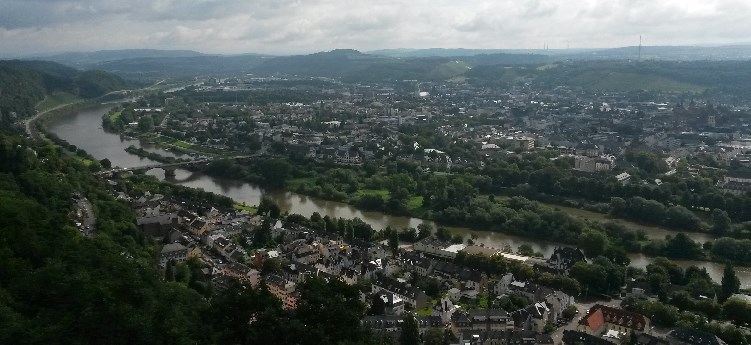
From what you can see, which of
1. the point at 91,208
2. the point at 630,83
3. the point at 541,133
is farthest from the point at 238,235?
the point at 630,83

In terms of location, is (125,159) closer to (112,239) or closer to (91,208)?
(91,208)

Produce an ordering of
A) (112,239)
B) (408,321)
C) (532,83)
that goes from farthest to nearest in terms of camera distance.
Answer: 1. (532,83)
2. (112,239)
3. (408,321)

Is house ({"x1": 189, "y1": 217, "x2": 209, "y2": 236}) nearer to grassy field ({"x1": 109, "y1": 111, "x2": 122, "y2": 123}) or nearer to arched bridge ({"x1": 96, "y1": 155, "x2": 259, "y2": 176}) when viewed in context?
arched bridge ({"x1": 96, "y1": 155, "x2": 259, "y2": 176})

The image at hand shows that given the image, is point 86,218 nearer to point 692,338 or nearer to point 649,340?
point 649,340

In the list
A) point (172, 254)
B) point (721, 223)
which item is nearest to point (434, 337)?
point (172, 254)

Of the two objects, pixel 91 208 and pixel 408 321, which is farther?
pixel 91 208

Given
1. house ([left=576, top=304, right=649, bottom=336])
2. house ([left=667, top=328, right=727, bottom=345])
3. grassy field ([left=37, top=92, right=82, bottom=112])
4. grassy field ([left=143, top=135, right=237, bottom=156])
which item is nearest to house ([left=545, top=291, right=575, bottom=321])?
house ([left=576, top=304, right=649, bottom=336])

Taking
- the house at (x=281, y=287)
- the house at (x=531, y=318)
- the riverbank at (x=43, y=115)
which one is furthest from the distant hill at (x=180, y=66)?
the house at (x=531, y=318)
